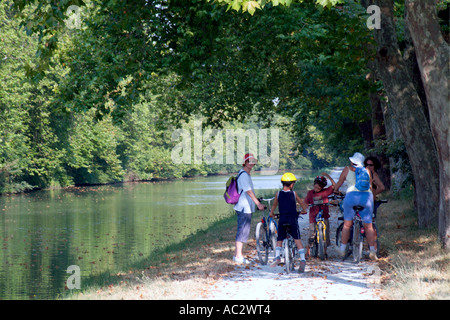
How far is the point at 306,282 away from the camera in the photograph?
8.68 meters

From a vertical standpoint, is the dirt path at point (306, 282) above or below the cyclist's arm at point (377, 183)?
below

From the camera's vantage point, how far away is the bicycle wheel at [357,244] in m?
10.1

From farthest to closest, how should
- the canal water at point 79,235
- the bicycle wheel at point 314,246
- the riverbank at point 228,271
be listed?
the canal water at point 79,235
the bicycle wheel at point 314,246
the riverbank at point 228,271

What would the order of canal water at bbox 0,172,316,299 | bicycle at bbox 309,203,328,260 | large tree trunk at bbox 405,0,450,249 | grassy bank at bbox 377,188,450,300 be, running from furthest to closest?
canal water at bbox 0,172,316,299
bicycle at bbox 309,203,328,260
large tree trunk at bbox 405,0,450,249
grassy bank at bbox 377,188,450,300

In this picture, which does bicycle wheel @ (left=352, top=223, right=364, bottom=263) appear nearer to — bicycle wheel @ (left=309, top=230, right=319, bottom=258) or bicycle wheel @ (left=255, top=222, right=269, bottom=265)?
bicycle wheel @ (left=309, top=230, right=319, bottom=258)

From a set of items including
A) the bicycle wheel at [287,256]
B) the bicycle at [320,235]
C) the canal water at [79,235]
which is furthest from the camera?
the canal water at [79,235]

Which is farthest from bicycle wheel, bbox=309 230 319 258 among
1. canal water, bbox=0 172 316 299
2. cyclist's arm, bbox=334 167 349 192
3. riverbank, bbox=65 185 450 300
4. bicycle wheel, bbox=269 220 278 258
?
canal water, bbox=0 172 316 299

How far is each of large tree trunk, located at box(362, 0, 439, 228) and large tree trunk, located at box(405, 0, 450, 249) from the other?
1881 millimetres

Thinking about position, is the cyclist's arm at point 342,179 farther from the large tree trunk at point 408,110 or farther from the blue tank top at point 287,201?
the large tree trunk at point 408,110

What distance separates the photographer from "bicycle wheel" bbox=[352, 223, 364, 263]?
1014 centimetres

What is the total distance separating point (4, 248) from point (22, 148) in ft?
91.4

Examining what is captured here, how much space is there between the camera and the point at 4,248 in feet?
60.3

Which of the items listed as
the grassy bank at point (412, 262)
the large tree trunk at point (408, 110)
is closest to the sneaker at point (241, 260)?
the grassy bank at point (412, 262)

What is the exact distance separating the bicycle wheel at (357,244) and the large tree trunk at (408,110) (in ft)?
8.64
